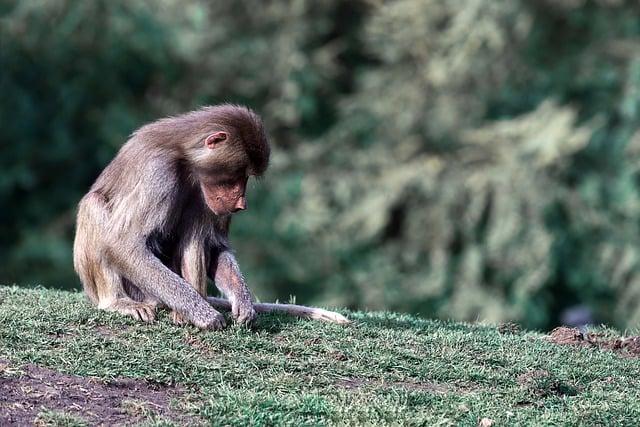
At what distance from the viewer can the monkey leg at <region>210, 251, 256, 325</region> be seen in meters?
7.93

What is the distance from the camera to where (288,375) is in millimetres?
7066

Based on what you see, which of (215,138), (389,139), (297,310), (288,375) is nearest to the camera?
(288,375)

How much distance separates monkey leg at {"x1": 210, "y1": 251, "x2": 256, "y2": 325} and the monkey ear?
0.89 metres

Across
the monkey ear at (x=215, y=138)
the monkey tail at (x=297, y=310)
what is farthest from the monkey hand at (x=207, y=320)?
the monkey ear at (x=215, y=138)

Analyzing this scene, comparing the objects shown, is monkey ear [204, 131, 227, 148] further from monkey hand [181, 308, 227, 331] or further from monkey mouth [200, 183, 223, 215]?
monkey hand [181, 308, 227, 331]

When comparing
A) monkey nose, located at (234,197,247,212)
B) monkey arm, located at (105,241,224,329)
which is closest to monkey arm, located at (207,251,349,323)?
monkey arm, located at (105,241,224,329)

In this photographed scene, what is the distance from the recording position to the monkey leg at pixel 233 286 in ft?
26.0

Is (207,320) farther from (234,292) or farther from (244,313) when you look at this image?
(234,292)

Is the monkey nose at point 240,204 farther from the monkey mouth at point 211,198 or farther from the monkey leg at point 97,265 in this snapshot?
the monkey leg at point 97,265

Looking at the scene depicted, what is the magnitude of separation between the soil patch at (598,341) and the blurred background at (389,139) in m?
12.8

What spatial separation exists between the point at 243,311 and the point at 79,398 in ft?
5.74

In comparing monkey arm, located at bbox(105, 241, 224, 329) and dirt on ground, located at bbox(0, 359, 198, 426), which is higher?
monkey arm, located at bbox(105, 241, 224, 329)

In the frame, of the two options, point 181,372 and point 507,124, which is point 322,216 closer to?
point 507,124

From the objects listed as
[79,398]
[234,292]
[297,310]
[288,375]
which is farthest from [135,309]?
[79,398]
